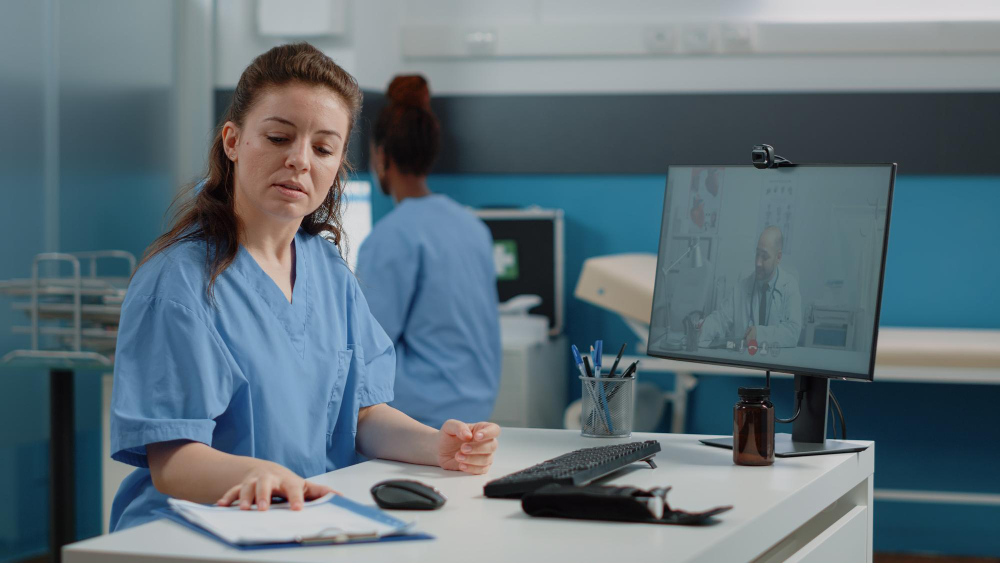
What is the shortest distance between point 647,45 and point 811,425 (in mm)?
2737

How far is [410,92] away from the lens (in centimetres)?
273

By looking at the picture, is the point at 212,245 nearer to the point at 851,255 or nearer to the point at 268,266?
the point at 268,266

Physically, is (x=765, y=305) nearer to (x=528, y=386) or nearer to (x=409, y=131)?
(x=409, y=131)

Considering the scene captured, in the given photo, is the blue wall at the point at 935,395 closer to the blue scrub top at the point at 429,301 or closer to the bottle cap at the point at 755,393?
the blue scrub top at the point at 429,301

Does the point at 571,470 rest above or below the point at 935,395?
above

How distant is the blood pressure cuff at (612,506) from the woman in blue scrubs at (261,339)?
0.27 metres

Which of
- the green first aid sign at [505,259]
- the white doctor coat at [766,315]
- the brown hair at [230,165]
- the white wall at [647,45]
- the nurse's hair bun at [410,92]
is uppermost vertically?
the white wall at [647,45]

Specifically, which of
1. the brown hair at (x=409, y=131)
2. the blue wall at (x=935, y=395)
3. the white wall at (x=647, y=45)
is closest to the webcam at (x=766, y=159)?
the brown hair at (x=409, y=131)

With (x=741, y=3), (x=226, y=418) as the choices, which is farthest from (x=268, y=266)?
(x=741, y=3)

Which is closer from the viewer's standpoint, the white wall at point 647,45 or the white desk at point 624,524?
the white desk at point 624,524

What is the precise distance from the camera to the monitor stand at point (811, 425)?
169 cm

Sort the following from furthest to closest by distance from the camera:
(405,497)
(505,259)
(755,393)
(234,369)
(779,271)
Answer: (505,259), (779,271), (755,393), (234,369), (405,497)

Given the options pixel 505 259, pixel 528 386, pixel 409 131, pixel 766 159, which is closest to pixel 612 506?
pixel 766 159

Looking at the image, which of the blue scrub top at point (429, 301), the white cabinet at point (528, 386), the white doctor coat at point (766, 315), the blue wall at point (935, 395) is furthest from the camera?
the blue wall at point (935, 395)
